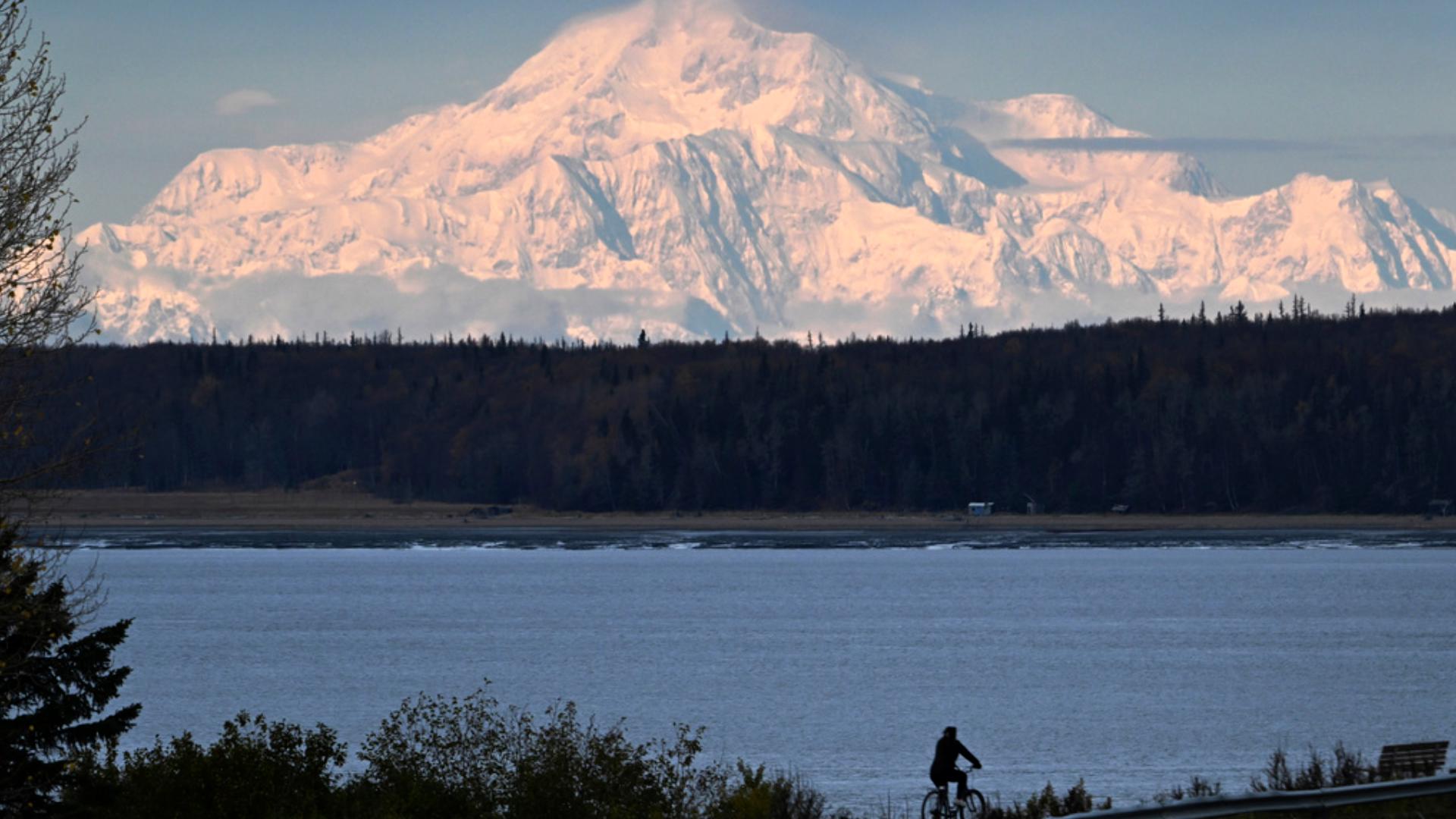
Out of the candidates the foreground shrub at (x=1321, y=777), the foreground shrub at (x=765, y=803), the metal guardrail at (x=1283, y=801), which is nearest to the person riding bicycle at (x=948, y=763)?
the foreground shrub at (x=765, y=803)

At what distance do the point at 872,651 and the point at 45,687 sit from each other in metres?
62.7

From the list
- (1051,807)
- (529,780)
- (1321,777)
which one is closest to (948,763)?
(1051,807)

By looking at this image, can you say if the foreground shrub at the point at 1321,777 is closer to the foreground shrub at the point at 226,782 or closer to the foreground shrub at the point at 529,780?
the foreground shrub at the point at 529,780

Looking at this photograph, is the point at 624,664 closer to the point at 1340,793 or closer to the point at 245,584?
the point at 1340,793

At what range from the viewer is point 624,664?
3105 inches

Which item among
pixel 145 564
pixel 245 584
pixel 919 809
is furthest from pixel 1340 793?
pixel 145 564

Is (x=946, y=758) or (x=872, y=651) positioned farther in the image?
(x=872, y=651)

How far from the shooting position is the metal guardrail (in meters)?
22.9

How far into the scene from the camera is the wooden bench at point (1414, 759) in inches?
1261

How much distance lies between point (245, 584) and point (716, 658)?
69.1 metres

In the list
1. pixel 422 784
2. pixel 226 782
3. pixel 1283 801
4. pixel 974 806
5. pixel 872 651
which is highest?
pixel 1283 801

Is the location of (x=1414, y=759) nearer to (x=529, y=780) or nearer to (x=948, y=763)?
(x=948, y=763)

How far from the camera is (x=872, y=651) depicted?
8531 centimetres

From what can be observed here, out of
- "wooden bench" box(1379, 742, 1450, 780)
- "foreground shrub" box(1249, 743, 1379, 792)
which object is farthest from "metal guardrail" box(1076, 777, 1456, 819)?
"wooden bench" box(1379, 742, 1450, 780)
